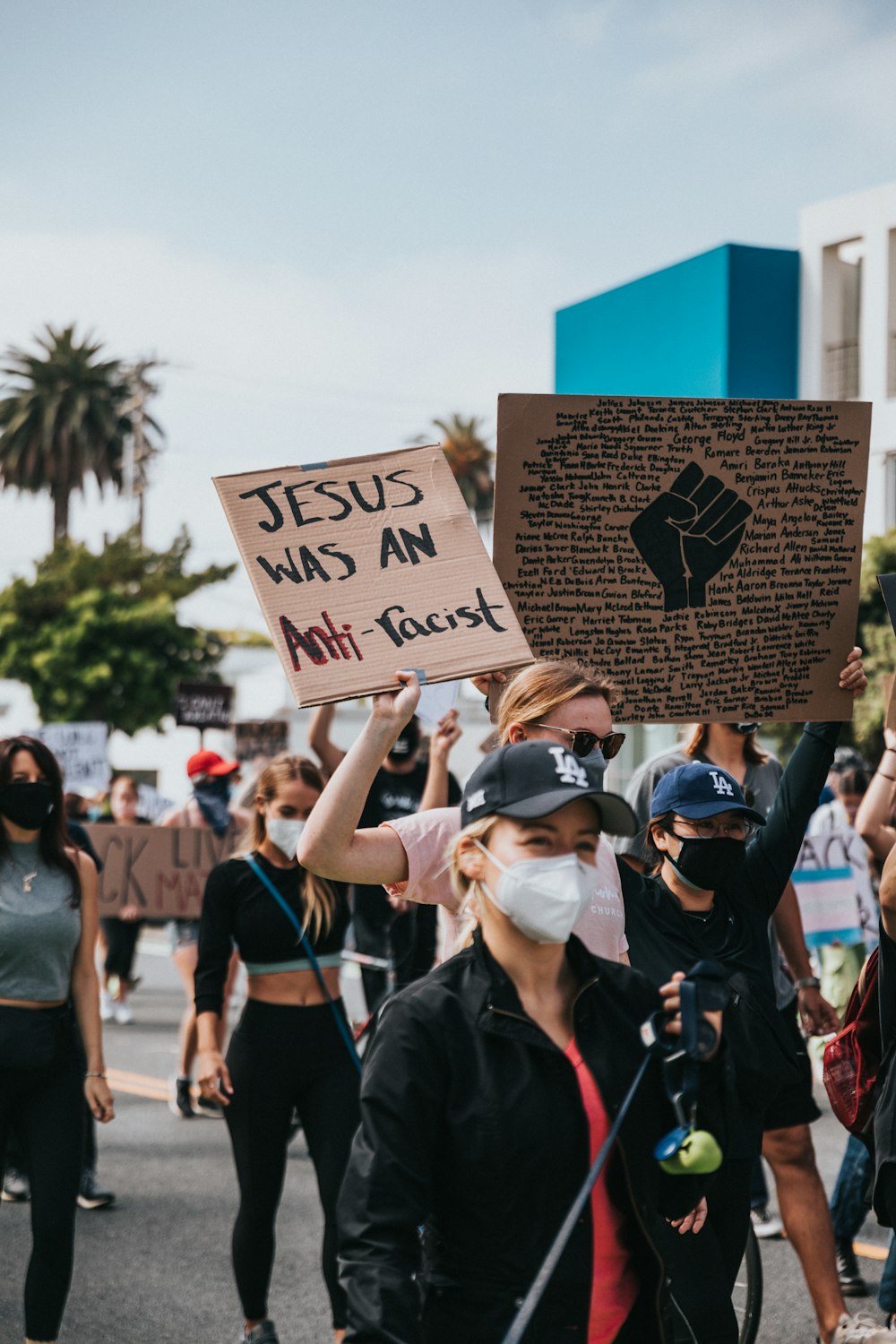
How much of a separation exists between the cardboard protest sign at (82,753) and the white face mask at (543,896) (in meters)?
13.1

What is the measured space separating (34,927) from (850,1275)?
3.21 metres

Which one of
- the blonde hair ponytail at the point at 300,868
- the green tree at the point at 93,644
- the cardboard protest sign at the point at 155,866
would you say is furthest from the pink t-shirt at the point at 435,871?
the green tree at the point at 93,644

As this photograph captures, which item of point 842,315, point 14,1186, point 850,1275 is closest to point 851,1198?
point 850,1275

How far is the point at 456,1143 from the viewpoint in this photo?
2383 mm

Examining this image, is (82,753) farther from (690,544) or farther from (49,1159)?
(690,544)

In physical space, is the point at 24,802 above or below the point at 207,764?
above

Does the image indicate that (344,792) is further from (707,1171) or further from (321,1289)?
(321,1289)

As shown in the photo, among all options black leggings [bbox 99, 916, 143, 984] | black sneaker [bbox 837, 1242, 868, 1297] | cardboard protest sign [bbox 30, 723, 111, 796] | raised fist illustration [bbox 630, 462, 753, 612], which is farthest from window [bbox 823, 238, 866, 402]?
raised fist illustration [bbox 630, 462, 753, 612]

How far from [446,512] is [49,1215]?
260cm

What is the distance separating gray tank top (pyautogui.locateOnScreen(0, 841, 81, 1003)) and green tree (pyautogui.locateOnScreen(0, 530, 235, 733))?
38.3m

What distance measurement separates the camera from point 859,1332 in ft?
14.4

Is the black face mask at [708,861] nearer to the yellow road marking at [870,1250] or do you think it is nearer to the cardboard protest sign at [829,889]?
the yellow road marking at [870,1250]

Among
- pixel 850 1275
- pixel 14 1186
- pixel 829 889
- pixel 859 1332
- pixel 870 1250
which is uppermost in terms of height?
pixel 829 889

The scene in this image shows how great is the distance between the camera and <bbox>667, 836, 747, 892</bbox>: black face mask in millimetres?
4047
